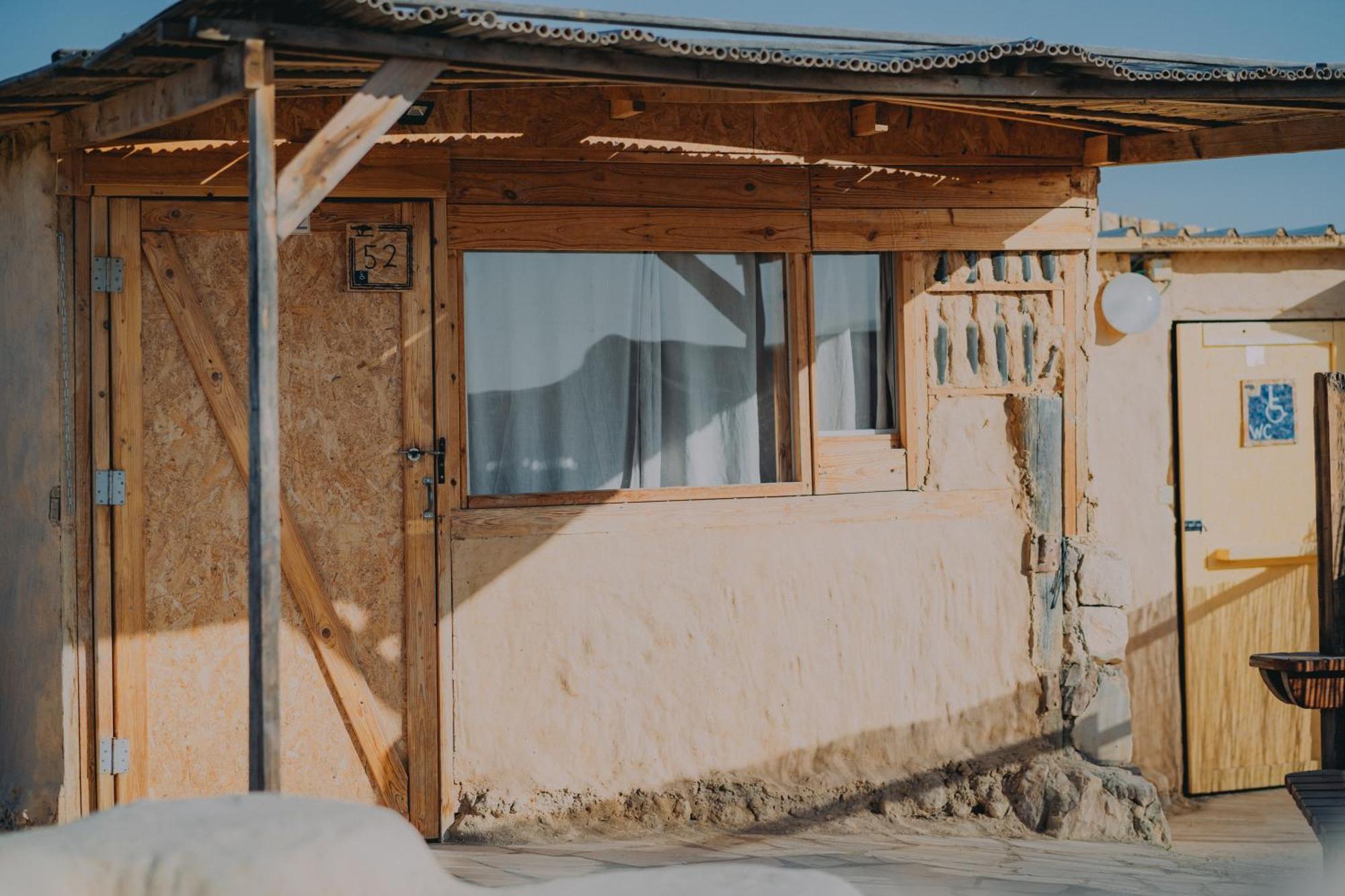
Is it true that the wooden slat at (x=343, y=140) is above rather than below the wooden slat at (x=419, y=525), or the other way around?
above

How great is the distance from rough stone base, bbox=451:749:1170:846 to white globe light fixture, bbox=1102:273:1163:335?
259 cm

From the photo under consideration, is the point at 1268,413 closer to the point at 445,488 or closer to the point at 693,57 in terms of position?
the point at 445,488

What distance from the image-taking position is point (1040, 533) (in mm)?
7055

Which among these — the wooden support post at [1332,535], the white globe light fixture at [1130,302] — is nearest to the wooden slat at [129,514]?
the wooden support post at [1332,535]

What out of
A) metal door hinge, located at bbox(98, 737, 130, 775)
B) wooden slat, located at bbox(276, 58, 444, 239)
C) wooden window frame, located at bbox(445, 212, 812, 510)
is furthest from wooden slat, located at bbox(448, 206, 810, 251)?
metal door hinge, located at bbox(98, 737, 130, 775)

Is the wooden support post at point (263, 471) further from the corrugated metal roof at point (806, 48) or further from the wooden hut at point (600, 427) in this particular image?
the wooden hut at point (600, 427)

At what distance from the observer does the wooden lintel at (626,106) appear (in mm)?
5875

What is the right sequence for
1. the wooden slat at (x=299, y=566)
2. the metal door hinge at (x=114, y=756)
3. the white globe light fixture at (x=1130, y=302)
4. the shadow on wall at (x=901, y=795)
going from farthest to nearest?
the white globe light fixture at (x=1130, y=302), the shadow on wall at (x=901, y=795), the wooden slat at (x=299, y=566), the metal door hinge at (x=114, y=756)

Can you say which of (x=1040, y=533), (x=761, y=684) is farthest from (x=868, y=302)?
(x=761, y=684)

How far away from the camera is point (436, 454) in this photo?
6.09m

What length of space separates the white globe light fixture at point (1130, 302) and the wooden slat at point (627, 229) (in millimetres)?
2408

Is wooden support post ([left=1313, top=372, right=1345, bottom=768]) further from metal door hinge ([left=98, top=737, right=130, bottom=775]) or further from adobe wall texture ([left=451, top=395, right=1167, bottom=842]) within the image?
metal door hinge ([left=98, top=737, right=130, bottom=775])

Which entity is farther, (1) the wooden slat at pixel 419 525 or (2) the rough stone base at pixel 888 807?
(2) the rough stone base at pixel 888 807

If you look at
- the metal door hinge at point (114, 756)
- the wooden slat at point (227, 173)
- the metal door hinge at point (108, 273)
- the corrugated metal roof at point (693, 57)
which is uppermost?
the corrugated metal roof at point (693, 57)
